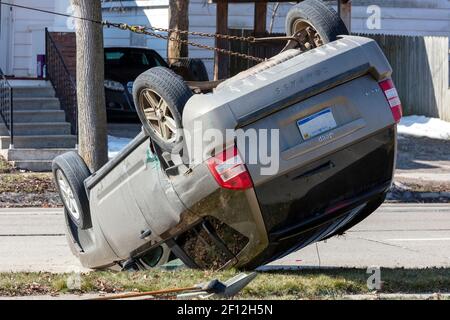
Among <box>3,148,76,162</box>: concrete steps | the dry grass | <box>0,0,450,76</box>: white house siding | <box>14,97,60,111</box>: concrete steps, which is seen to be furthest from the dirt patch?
<box>0,0,450,76</box>: white house siding

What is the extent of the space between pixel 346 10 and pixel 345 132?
13141 mm

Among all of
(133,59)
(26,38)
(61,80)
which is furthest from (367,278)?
(133,59)

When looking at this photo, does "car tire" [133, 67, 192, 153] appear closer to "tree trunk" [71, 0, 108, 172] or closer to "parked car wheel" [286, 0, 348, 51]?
"parked car wheel" [286, 0, 348, 51]

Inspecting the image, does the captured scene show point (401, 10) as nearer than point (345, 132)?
No

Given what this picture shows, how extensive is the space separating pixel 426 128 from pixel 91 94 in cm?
1080

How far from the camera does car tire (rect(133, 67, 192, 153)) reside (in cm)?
691

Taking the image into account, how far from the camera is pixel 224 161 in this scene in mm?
6727

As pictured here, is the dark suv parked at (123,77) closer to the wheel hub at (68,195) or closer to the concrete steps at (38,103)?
the concrete steps at (38,103)

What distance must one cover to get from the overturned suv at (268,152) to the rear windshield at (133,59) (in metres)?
15.7

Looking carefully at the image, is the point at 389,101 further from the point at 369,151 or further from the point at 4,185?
the point at 4,185

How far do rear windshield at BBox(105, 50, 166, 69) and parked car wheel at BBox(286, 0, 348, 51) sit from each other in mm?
15533

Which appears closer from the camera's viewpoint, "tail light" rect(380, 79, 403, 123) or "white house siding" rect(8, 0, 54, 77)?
"tail light" rect(380, 79, 403, 123)

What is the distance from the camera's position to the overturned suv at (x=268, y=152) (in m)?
6.80
